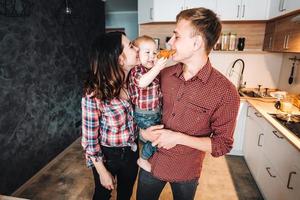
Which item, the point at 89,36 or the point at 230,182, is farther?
the point at 89,36

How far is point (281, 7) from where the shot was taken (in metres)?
2.52

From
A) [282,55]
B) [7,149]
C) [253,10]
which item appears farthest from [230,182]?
[7,149]

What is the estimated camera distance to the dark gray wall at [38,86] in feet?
7.38

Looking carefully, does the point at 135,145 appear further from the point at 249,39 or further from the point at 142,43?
the point at 249,39

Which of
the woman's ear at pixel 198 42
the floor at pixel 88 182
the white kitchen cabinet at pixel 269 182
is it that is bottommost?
the floor at pixel 88 182

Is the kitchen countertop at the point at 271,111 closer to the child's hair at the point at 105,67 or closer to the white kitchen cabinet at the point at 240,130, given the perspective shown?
the white kitchen cabinet at the point at 240,130

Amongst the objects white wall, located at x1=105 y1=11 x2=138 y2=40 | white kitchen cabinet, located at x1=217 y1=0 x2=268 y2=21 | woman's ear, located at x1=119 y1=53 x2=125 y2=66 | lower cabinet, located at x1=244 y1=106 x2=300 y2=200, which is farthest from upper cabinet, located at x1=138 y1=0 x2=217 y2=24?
white wall, located at x1=105 y1=11 x2=138 y2=40

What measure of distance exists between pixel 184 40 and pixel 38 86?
87.4 inches

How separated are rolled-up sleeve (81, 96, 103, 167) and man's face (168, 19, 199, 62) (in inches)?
20.8

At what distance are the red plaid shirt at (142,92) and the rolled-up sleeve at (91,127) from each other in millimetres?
237

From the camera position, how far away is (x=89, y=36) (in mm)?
4062

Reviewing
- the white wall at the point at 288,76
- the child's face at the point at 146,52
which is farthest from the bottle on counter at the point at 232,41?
the child's face at the point at 146,52

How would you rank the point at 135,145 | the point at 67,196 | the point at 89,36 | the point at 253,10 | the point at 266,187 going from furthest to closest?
the point at 89,36
the point at 253,10
the point at 67,196
the point at 266,187
the point at 135,145

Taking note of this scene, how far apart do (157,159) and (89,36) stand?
3380 millimetres
